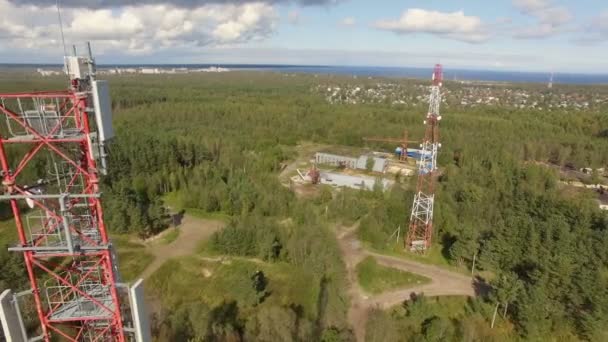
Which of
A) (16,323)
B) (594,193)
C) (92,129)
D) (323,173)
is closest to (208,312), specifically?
(16,323)

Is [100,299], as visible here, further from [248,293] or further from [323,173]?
[323,173]

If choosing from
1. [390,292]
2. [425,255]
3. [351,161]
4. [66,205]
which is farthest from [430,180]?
[66,205]

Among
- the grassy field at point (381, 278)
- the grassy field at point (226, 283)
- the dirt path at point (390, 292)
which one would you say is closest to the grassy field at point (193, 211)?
the grassy field at point (226, 283)

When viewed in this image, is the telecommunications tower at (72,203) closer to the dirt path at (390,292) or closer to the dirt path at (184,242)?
the dirt path at (390,292)

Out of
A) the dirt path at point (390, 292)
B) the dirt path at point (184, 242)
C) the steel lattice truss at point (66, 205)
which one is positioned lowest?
the dirt path at point (390, 292)

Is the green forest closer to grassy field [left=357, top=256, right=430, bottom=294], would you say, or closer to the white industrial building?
grassy field [left=357, top=256, right=430, bottom=294]

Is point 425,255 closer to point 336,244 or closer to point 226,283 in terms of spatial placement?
point 336,244
